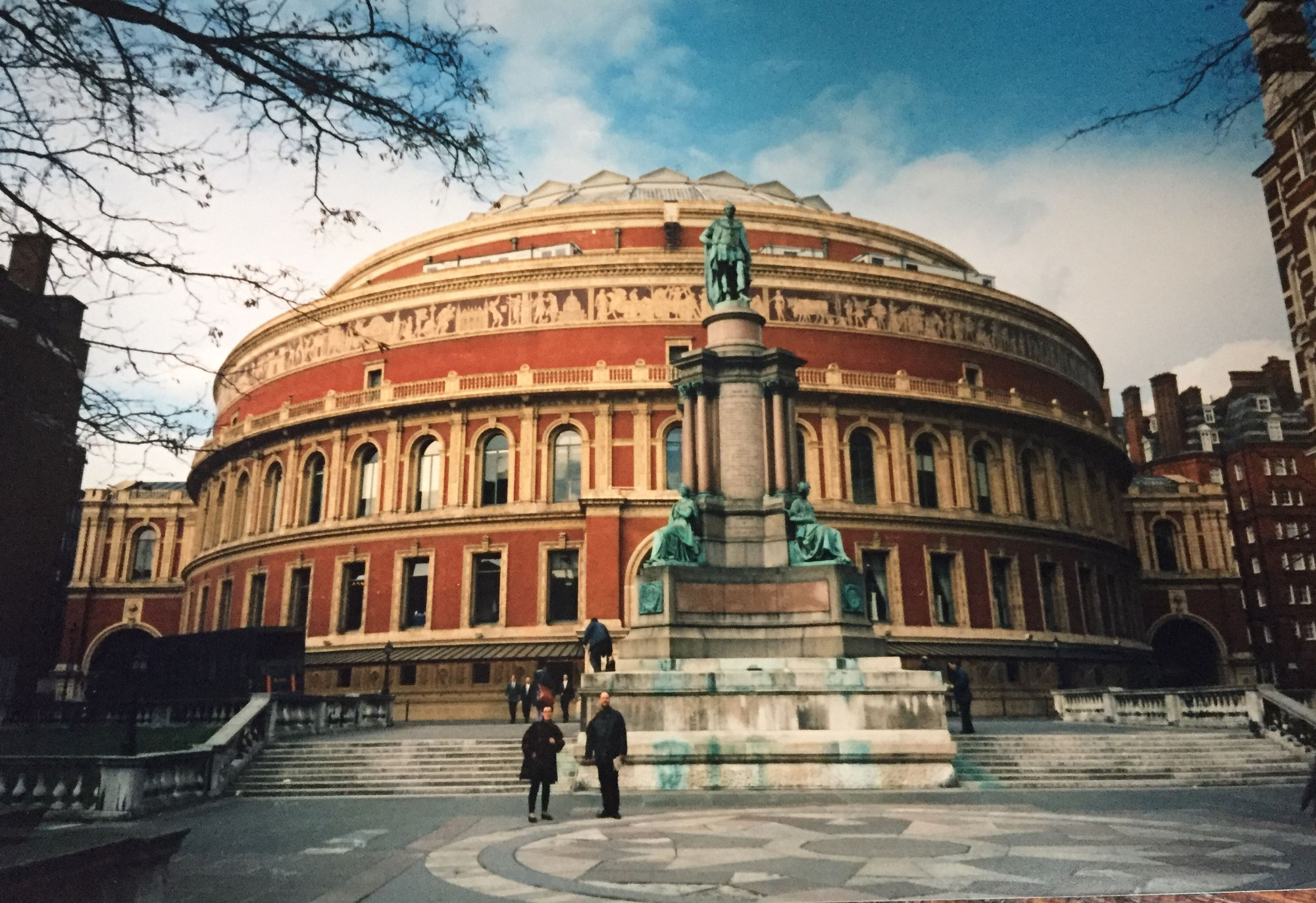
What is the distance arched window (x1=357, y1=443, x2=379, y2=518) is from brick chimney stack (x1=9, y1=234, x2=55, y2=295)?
27.6 metres

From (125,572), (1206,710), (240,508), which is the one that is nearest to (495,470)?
(240,508)

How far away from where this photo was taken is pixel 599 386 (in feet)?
105

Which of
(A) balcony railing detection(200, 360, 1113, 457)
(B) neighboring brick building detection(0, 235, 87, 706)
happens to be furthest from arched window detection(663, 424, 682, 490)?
(B) neighboring brick building detection(0, 235, 87, 706)

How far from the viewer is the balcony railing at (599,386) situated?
106 ft

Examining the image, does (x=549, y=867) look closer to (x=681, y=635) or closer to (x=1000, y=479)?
(x=681, y=635)

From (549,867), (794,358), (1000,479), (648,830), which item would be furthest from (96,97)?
(1000,479)

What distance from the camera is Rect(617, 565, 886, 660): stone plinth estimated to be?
14695 millimetres

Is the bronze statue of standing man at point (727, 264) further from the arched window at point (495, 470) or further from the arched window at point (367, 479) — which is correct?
the arched window at point (367, 479)

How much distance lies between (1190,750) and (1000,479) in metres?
19.4

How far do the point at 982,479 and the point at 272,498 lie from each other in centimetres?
2826

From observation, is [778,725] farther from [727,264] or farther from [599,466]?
[599,466]

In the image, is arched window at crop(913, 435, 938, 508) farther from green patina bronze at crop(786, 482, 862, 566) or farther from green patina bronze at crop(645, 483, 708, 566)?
green patina bronze at crop(645, 483, 708, 566)

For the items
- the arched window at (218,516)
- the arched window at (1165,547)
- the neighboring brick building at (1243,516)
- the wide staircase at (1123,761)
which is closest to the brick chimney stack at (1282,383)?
the neighboring brick building at (1243,516)

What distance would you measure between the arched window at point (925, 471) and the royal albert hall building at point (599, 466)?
0.29 feet
